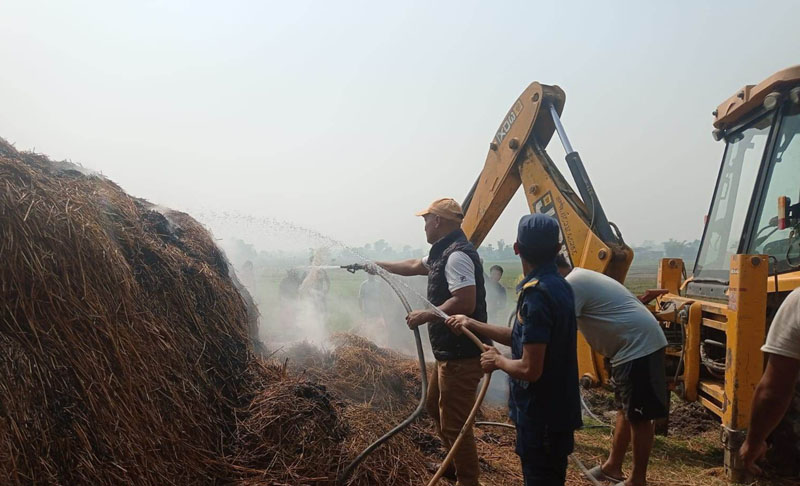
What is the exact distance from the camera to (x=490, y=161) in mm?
6172

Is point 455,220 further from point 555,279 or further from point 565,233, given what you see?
point 565,233

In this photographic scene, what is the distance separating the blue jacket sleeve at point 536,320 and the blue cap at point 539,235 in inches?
8.7

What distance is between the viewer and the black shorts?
351cm

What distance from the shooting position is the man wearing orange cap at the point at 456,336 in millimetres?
3426

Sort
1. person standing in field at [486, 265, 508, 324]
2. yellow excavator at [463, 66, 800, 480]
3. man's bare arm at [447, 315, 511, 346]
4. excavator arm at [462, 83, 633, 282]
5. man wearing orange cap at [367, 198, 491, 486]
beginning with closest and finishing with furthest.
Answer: man's bare arm at [447, 315, 511, 346] → man wearing orange cap at [367, 198, 491, 486] → yellow excavator at [463, 66, 800, 480] → excavator arm at [462, 83, 633, 282] → person standing in field at [486, 265, 508, 324]

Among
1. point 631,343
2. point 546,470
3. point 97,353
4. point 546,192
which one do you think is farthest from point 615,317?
point 97,353

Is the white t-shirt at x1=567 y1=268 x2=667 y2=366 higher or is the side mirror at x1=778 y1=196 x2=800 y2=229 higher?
the side mirror at x1=778 y1=196 x2=800 y2=229

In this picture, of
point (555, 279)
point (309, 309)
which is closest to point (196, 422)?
point (555, 279)

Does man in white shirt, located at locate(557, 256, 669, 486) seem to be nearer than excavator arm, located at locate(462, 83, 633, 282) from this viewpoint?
Yes

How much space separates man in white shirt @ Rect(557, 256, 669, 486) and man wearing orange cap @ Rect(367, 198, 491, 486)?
66 centimetres

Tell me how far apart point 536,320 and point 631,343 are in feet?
5.49

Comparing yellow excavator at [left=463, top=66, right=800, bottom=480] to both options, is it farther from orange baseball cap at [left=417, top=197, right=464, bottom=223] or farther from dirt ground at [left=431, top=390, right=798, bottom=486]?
orange baseball cap at [left=417, top=197, right=464, bottom=223]

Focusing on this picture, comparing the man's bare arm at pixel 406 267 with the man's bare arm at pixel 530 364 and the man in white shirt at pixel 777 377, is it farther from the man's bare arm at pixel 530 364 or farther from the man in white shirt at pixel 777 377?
the man in white shirt at pixel 777 377

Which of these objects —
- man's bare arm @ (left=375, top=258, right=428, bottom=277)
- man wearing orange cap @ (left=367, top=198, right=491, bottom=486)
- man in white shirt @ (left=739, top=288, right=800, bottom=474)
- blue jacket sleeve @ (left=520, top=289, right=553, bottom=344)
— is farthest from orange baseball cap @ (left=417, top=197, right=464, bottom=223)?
man in white shirt @ (left=739, top=288, right=800, bottom=474)
